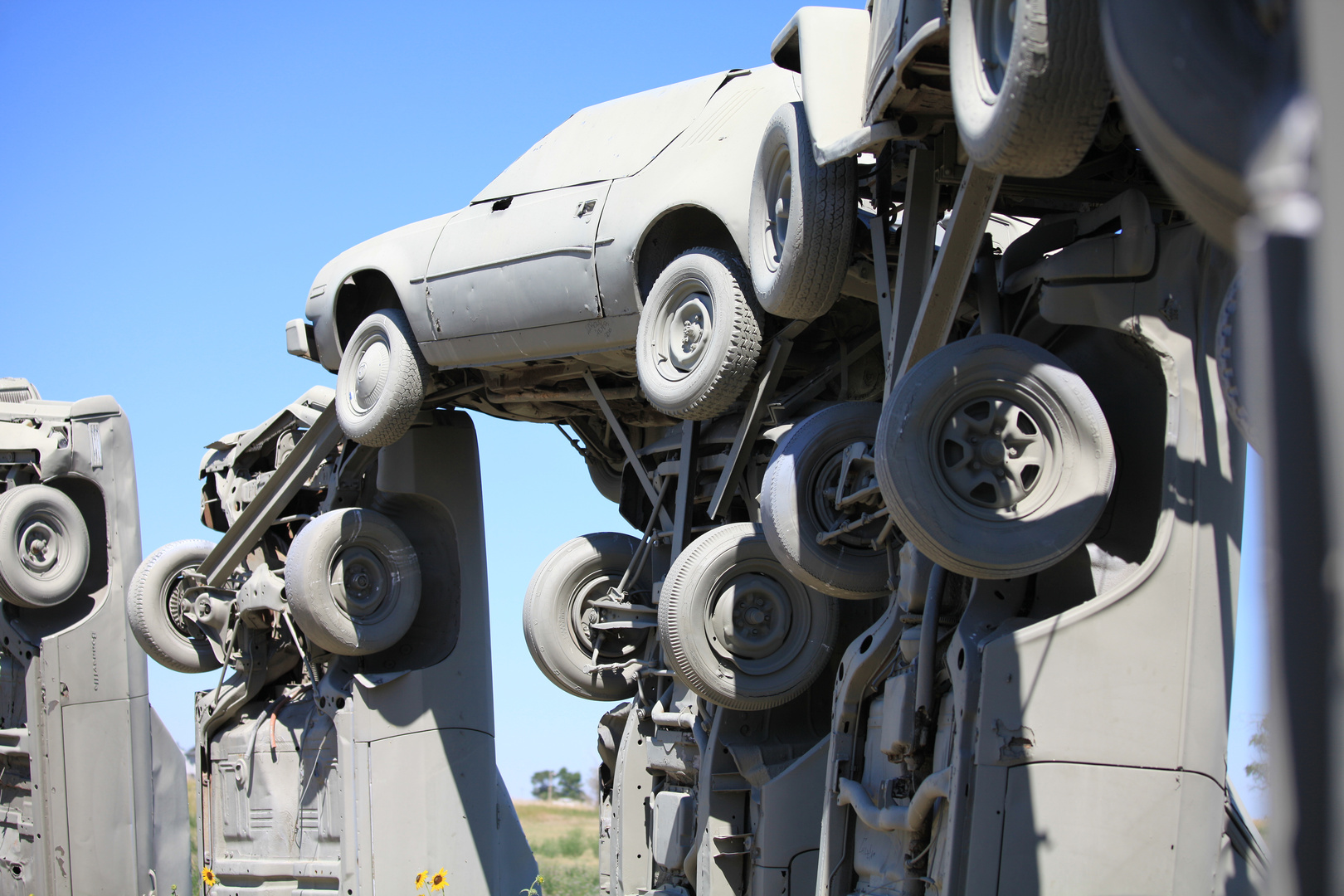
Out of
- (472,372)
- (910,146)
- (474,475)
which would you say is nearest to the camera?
(910,146)

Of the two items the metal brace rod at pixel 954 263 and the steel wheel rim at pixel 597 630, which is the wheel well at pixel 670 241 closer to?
the steel wheel rim at pixel 597 630

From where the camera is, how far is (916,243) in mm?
6012

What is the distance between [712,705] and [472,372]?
3.49 metres

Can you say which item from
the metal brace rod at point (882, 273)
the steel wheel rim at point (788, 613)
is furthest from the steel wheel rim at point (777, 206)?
the steel wheel rim at point (788, 613)

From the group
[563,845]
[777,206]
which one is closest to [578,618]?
[777,206]

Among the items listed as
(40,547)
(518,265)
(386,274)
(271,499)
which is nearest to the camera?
(518,265)

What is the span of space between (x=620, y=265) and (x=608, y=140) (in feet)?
4.05

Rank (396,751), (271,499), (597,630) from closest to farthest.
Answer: (597,630) < (396,751) < (271,499)

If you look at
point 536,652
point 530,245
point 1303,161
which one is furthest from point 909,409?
point 536,652

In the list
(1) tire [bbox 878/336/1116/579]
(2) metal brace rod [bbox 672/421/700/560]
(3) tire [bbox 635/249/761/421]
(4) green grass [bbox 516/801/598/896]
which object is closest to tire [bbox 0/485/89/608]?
(4) green grass [bbox 516/801/598/896]

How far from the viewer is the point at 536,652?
9.91 m

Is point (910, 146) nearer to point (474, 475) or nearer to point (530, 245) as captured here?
point (530, 245)

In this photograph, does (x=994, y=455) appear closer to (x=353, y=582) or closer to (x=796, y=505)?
(x=796, y=505)

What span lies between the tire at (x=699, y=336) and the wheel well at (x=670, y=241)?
0.38 metres
